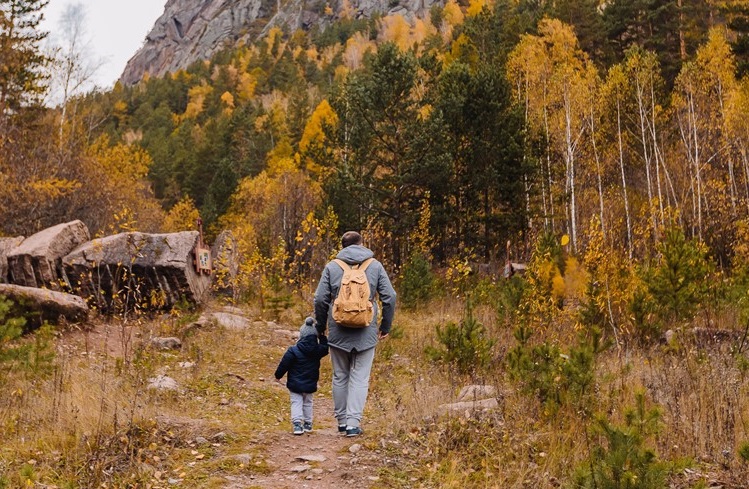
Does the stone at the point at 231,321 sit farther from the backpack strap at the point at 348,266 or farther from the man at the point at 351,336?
the backpack strap at the point at 348,266

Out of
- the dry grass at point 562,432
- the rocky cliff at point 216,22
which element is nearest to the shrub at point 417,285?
the dry grass at point 562,432

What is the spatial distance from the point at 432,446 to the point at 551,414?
963 millimetres

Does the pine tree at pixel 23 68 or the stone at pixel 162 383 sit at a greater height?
the pine tree at pixel 23 68

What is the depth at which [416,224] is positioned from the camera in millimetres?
18172

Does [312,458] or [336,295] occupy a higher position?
[336,295]

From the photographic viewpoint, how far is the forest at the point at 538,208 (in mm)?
4738

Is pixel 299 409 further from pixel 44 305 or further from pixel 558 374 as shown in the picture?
pixel 44 305

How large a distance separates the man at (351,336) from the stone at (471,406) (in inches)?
29.3

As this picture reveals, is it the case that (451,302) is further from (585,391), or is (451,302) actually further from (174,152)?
(174,152)

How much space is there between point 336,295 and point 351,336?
0.39 meters

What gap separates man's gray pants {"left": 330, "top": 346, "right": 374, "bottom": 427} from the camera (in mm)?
5410

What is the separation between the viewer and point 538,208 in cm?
1958

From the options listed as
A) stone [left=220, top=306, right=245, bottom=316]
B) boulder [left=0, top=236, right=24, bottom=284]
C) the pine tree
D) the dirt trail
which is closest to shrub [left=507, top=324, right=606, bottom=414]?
the dirt trail

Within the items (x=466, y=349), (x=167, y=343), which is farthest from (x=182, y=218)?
(x=466, y=349)
